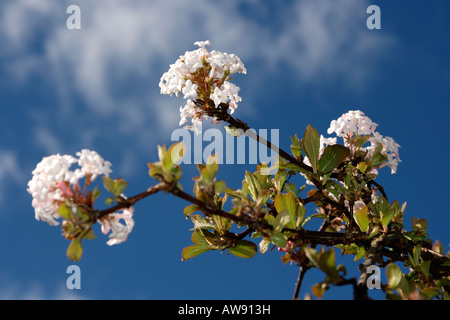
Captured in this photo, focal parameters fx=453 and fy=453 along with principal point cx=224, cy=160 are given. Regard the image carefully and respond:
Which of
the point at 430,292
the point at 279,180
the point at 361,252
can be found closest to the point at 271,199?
the point at 279,180

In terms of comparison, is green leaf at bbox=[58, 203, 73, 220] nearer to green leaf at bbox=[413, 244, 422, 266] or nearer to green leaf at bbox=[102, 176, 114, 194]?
green leaf at bbox=[102, 176, 114, 194]

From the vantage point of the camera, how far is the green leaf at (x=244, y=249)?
2.47 metres

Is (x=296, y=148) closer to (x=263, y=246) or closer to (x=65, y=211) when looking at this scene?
(x=263, y=246)

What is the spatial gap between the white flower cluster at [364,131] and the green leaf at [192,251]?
47.8 inches

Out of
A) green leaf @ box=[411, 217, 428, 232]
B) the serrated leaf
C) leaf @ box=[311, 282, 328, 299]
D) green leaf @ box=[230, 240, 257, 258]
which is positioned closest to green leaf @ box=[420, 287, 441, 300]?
leaf @ box=[311, 282, 328, 299]

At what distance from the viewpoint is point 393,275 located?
1.81m

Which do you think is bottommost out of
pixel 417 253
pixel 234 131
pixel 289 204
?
pixel 417 253

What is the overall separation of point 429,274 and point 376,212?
0.44 meters

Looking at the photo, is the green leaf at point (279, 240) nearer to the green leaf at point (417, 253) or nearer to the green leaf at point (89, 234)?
the green leaf at point (89, 234)

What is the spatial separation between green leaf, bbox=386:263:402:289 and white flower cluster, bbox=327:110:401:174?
1359mm

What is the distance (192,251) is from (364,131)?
4.67ft

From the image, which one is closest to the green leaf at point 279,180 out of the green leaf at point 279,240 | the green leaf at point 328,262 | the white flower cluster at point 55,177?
the green leaf at point 279,240

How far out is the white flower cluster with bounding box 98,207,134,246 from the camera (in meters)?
1.81
